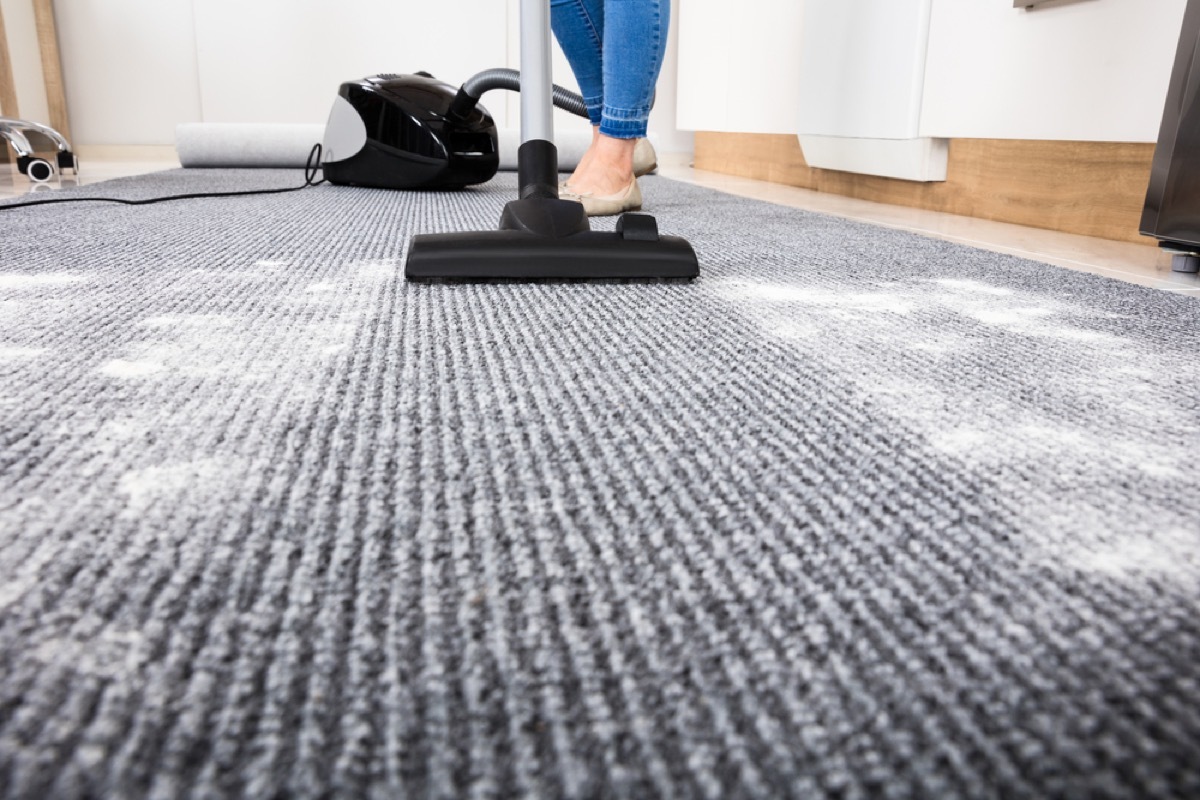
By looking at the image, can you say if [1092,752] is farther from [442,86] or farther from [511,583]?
[442,86]

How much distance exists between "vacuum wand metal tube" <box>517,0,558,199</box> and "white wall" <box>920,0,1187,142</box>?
97cm

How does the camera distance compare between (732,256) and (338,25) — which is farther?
(338,25)

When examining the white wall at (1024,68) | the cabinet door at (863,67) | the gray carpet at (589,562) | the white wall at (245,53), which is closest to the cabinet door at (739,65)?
the white wall at (1024,68)

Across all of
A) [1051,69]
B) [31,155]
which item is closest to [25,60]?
[31,155]

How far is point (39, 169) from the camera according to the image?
85.9 inches

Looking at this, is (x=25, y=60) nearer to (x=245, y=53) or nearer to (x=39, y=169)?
(x=245, y=53)

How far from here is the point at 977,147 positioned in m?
1.80

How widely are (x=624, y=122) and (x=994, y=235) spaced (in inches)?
25.6

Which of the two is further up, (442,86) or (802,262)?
(442,86)

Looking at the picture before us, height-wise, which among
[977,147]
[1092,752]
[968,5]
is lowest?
[1092,752]

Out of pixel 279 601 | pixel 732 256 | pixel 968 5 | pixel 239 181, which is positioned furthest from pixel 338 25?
pixel 279 601

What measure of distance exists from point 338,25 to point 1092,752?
414 cm

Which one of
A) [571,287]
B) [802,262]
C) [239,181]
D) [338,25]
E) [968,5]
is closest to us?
[571,287]

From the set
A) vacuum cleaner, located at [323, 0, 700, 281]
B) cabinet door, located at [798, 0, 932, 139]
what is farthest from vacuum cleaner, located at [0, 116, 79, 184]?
cabinet door, located at [798, 0, 932, 139]
